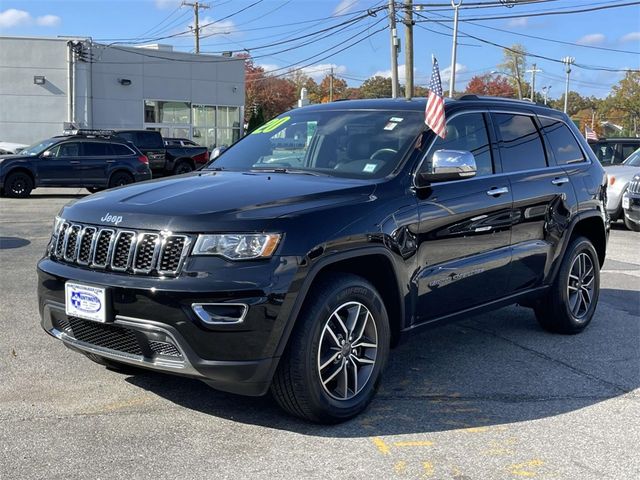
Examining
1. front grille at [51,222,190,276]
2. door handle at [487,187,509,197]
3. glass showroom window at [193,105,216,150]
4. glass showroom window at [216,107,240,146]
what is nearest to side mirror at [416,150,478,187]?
door handle at [487,187,509,197]

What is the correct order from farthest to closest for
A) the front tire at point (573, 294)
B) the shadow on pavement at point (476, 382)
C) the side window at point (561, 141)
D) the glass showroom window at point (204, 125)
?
the glass showroom window at point (204, 125) → the side window at point (561, 141) → the front tire at point (573, 294) → the shadow on pavement at point (476, 382)

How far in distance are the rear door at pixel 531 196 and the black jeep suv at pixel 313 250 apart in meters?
0.02

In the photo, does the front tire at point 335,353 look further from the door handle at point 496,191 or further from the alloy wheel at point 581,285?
the alloy wheel at point 581,285

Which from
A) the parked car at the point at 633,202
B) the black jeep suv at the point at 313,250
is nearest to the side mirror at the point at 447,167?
the black jeep suv at the point at 313,250

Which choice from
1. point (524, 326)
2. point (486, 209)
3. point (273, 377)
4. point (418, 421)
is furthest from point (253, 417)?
point (524, 326)

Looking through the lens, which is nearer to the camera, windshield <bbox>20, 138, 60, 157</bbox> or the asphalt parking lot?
the asphalt parking lot

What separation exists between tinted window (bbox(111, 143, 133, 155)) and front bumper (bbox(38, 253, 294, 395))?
1712 centimetres

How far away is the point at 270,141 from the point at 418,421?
2.42 meters

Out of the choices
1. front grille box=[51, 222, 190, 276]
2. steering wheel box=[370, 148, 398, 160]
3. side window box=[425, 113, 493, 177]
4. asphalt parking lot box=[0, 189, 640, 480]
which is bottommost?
asphalt parking lot box=[0, 189, 640, 480]

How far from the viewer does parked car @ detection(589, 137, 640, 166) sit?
674 inches

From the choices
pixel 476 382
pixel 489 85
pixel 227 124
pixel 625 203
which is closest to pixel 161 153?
pixel 227 124

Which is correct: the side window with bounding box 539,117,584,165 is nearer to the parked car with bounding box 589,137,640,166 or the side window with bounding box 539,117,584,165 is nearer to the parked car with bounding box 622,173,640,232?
the parked car with bounding box 622,173,640,232

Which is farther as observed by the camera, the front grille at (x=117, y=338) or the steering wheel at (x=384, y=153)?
the steering wheel at (x=384, y=153)

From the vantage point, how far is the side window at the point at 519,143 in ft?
18.0
